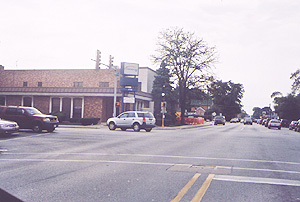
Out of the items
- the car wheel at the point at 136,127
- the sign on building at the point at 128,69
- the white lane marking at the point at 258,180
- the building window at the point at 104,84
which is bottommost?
the white lane marking at the point at 258,180

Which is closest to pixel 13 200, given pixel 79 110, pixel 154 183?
pixel 154 183

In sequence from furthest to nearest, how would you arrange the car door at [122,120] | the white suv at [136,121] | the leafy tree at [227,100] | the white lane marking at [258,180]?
the leafy tree at [227,100], the car door at [122,120], the white suv at [136,121], the white lane marking at [258,180]

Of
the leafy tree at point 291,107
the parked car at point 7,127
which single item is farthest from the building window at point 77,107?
the leafy tree at point 291,107

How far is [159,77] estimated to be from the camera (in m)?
56.0

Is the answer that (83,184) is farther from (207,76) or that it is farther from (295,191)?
(207,76)

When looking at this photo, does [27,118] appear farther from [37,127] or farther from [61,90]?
[61,90]

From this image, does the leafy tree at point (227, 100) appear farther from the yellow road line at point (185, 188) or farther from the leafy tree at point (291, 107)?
the yellow road line at point (185, 188)

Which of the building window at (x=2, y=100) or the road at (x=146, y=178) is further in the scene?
the building window at (x=2, y=100)

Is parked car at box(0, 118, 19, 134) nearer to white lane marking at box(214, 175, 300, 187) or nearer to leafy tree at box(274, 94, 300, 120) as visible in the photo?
white lane marking at box(214, 175, 300, 187)

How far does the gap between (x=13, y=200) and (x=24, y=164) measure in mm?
7986

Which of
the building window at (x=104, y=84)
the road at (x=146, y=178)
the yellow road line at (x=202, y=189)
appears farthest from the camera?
the building window at (x=104, y=84)

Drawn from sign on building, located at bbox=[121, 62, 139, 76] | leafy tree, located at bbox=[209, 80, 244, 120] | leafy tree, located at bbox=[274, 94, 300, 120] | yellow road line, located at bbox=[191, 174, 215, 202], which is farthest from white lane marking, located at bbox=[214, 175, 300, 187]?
leafy tree, located at bbox=[209, 80, 244, 120]

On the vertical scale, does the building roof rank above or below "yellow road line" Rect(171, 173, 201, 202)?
above

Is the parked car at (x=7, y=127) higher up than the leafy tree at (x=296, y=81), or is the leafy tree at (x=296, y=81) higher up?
the leafy tree at (x=296, y=81)
